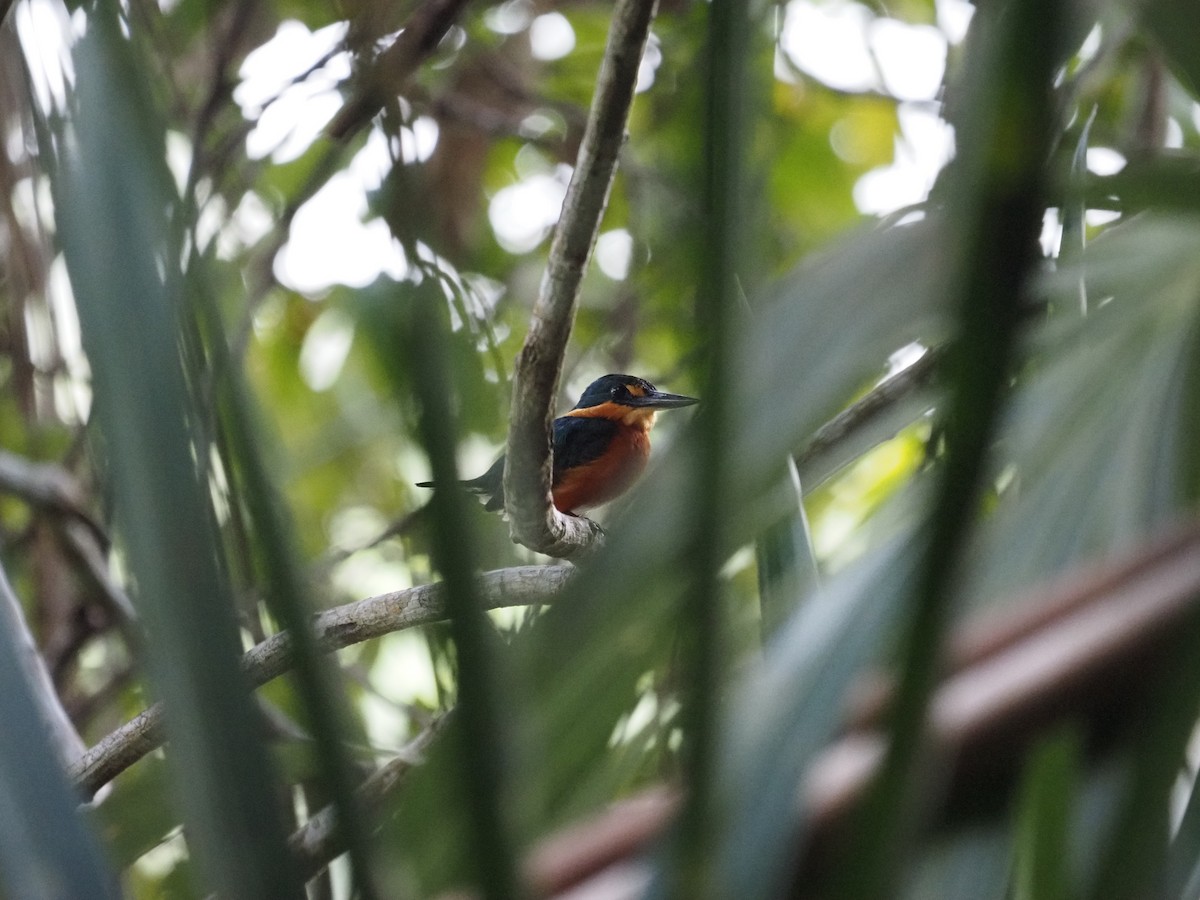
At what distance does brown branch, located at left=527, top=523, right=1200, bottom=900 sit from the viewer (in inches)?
14.3

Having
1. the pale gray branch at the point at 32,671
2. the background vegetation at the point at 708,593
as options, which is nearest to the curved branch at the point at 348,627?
the pale gray branch at the point at 32,671

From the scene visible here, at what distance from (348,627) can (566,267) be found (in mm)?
541

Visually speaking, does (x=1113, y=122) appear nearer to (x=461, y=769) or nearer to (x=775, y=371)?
(x=775, y=371)

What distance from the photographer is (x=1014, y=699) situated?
14.2 inches

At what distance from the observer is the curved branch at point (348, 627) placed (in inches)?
48.3

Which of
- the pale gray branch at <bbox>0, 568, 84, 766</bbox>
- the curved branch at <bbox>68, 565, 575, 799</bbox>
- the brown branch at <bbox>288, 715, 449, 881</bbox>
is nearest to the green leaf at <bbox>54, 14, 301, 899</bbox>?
the pale gray branch at <bbox>0, 568, 84, 766</bbox>

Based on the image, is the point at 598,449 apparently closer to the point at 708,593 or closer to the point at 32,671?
the point at 32,671

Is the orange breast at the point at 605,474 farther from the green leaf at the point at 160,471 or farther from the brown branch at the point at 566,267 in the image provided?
the green leaf at the point at 160,471

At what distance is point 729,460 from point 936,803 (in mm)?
126

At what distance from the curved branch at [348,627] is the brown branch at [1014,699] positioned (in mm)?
663

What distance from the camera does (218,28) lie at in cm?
294

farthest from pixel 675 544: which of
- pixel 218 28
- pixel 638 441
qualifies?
pixel 638 441

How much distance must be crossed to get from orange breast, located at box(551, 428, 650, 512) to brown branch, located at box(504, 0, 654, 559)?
2003 mm

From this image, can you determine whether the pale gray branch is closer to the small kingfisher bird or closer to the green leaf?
the green leaf
